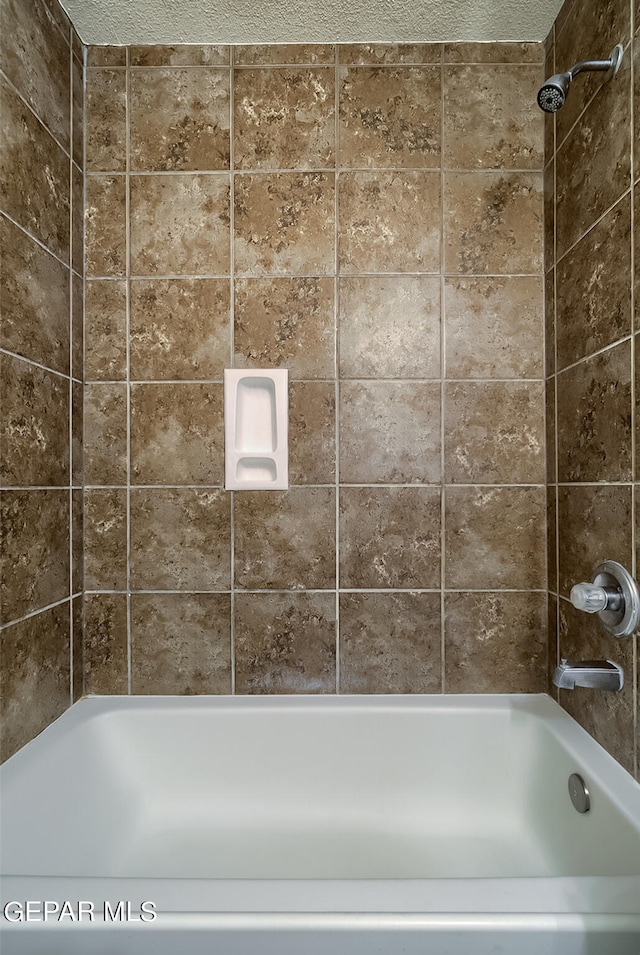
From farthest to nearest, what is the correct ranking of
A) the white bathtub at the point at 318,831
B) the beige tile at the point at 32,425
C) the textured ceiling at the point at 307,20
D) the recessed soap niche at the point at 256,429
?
the recessed soap niche at the point at 256,429 → the textured ceiling at the point at 307,20 → the beige tile at the point at 32,425 → the white bathtub at the point at 318,831

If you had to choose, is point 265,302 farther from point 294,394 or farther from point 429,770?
point 429,770

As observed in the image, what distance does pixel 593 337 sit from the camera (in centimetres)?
114

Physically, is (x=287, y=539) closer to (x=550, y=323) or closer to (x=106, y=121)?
(x=550, y=323)

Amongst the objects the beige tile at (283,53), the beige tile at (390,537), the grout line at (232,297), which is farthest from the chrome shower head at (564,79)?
the beige tile at (390,537)

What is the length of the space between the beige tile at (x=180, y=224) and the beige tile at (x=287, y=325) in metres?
0.13

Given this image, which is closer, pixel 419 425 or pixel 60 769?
pixel 60 769

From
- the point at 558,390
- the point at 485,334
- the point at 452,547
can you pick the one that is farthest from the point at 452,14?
the point at 452,547

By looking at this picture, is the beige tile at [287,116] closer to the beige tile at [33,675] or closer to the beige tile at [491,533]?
the beige tile at [491,533]

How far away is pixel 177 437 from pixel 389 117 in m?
1.06

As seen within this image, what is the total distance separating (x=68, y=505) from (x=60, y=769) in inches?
24.6

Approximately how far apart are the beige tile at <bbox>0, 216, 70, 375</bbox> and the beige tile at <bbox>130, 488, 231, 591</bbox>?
42cm

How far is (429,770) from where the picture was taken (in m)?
1.32

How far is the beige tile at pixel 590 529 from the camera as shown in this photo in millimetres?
1018

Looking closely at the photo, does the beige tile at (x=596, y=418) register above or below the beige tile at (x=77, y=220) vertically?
below
